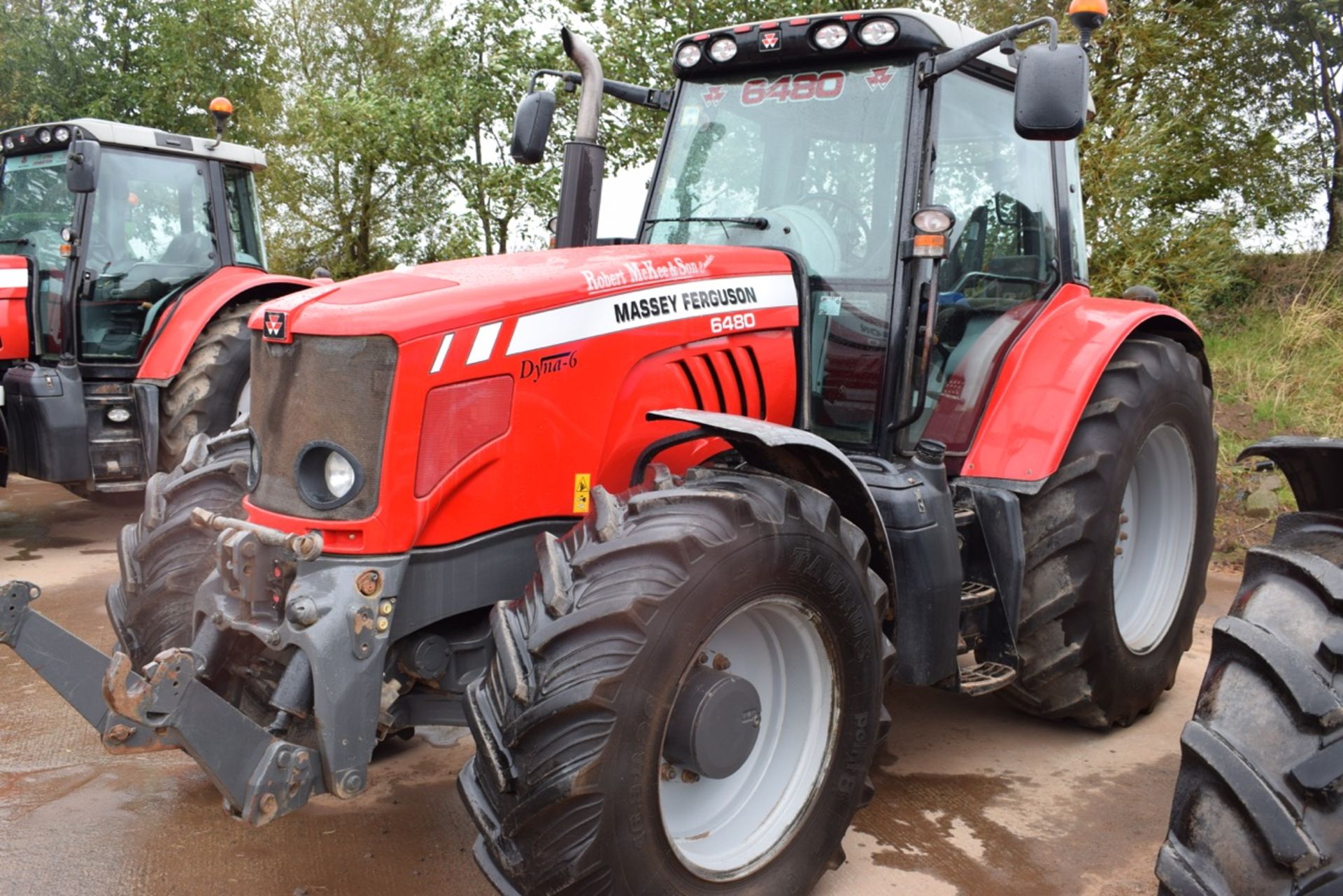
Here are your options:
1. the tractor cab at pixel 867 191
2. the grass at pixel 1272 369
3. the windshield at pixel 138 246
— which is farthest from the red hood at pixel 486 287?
the windshield at pixel 138 246

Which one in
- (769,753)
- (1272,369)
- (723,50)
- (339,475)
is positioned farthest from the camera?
(1272,369)

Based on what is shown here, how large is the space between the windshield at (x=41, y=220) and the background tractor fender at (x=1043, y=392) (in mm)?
5829

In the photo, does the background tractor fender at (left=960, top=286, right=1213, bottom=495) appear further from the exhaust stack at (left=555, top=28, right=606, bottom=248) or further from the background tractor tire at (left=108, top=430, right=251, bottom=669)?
the background tractor tire at (left=108, top=430, right=251, bottom=669)

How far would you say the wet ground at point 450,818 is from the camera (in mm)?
3035

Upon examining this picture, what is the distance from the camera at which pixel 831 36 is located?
3.45 meters

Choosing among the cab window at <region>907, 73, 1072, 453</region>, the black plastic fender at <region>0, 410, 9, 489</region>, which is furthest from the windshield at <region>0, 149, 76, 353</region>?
the cab window at <region>907, 73, 1072, 453</region>

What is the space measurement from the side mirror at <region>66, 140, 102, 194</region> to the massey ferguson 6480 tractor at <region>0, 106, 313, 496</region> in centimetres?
17

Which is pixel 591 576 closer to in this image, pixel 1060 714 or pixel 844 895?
pixel 844 895

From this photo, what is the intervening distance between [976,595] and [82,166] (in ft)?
18.3

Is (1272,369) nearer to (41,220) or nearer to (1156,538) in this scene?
(1156,538)

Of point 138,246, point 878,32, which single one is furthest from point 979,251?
point 138,246

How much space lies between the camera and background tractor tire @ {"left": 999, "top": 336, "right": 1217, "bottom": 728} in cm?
364

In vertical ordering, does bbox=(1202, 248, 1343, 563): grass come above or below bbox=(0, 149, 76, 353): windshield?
below

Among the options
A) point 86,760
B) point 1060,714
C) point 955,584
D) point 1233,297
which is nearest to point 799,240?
point 955,584
